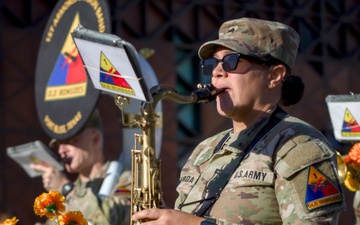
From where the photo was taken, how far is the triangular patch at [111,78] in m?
3.39

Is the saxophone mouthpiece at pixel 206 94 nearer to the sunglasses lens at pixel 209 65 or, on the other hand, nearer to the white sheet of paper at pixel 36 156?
the sunglasses lens at pixel 209 65

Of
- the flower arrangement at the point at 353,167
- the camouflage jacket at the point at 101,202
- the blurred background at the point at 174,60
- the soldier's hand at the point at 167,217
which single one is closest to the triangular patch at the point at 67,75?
the camouflage jacket at the point at 101,202

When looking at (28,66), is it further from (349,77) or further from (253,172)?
(253,172)

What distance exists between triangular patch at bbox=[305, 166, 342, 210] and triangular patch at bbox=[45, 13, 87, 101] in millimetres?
3332

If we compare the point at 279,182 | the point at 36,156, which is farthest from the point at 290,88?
the point at 36,156

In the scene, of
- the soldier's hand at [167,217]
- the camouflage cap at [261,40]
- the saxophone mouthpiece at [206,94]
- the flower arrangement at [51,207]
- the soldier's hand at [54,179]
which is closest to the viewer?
the soldier's hand at [167,217]

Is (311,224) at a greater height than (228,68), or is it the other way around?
(228,68)

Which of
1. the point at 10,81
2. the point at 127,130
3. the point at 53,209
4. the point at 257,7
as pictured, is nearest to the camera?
the point at 53,209

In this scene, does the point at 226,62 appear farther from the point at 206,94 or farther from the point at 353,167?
the point at 353,167

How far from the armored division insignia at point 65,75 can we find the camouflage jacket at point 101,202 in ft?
1.64

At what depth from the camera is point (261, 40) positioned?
368cm

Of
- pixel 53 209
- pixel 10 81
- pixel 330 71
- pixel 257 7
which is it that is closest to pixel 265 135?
pixel 53 209

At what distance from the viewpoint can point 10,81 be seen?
38.4 ft

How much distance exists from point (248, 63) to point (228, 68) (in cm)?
8
